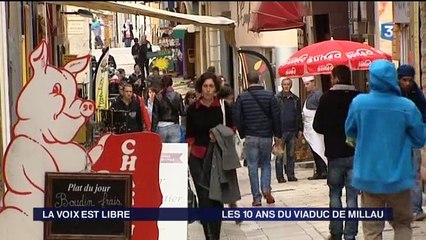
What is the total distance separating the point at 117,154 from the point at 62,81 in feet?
2.27

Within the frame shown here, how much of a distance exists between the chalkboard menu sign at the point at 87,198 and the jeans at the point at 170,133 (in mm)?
3926

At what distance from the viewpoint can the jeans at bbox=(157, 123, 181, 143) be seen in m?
11.5

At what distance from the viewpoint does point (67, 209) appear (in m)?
7.50

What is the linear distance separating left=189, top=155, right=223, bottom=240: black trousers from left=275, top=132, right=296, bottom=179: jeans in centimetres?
534

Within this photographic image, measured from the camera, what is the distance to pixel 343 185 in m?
8.91

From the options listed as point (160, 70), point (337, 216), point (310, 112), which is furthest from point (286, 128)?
point (337, 216)

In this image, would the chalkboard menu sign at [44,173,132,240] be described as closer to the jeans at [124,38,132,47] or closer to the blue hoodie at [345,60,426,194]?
the blue hoodie at [345,60,426,194]

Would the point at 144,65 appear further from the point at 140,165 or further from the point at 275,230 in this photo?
the point at 140,165

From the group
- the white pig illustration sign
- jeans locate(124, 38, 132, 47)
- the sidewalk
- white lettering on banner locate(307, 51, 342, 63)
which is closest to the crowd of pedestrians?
the sidewalk

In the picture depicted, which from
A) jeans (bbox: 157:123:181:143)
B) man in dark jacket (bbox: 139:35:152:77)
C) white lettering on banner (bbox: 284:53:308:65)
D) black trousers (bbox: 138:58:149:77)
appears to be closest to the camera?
jeans (bbox: 157:123:181:143)

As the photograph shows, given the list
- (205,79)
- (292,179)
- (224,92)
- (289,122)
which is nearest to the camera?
(205,79)

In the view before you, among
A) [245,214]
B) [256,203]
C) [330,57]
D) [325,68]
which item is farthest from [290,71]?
[245,214]

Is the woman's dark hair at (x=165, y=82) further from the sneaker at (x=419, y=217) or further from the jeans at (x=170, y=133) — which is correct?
the sneaker at (x=419, y=217)

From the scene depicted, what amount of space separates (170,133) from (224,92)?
2413mm
